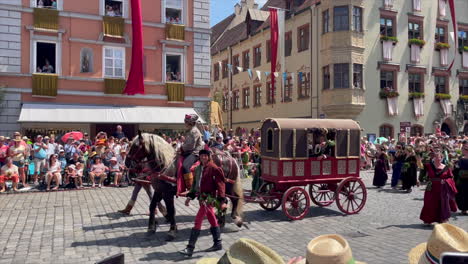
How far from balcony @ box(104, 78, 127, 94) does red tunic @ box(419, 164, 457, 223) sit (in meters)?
16.0

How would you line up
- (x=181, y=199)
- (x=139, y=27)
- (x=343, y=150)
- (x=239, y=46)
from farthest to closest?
(x=239, y=46), (x=139, y=27), (x=181, y=199), (x=343, y=150)

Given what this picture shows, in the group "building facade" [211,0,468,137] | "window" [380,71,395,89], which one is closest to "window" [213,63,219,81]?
"building facade" [211,0,468,137]

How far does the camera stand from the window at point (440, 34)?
30.6m

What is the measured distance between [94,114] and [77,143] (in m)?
4.68

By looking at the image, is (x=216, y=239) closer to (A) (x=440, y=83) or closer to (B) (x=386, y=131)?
(B) (x=386, y=131)

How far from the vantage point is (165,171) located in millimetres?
8000

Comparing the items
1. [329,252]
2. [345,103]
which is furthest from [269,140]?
[345,103]

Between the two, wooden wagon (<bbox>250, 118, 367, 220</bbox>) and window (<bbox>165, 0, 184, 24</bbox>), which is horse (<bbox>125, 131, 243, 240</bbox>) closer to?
wooden wagon (<bbox>250, 118, 367, 220</bbox>)

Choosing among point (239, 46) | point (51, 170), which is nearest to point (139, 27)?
point (51, 170)

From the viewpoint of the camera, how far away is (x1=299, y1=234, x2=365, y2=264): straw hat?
236 centimetres

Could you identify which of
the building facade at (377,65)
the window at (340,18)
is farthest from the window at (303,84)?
the window at (340,18)

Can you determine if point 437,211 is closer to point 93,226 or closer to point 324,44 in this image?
→ point 93,226

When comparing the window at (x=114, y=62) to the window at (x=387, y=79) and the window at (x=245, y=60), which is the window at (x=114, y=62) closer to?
the window at (x=387, y=79)

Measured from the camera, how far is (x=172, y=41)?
72.9 ft
